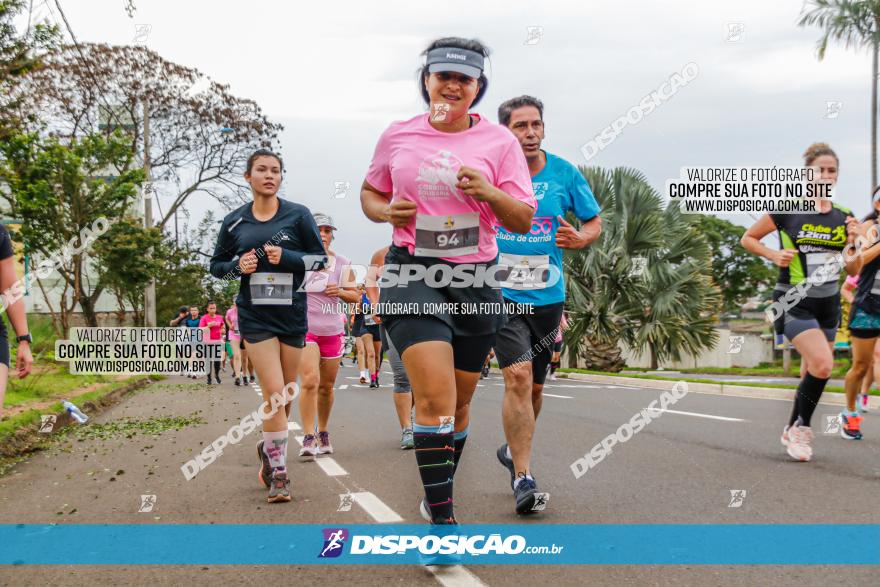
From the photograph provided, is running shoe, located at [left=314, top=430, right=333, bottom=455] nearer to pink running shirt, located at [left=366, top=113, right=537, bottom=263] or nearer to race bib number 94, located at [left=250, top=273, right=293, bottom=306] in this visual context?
race bib number 94, located at [left=250, top=273, right=293, bottom=306]

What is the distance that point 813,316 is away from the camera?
6.34 metres

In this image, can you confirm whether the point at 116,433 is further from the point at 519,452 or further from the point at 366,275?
the point at 519,452

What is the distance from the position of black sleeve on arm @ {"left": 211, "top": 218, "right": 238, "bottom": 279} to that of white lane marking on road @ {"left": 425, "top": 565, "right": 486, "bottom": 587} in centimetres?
294

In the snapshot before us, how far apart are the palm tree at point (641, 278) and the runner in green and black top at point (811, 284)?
14607 millimetres

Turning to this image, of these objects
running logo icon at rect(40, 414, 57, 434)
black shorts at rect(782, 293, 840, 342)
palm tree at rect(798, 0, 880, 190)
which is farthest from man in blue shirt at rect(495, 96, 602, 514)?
palm tree at rect(798, 0, 880, 190)

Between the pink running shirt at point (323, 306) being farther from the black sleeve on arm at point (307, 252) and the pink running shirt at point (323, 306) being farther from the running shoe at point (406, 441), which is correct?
the black sleeve on arm at point (307, 252)

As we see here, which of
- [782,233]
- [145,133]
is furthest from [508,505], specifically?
[145,133]

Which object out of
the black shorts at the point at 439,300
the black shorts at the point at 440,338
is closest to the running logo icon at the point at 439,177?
the black shorts at the point at 439,300

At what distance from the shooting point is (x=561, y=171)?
533 cm

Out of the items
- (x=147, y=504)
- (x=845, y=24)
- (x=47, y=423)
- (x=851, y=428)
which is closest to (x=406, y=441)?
(x=147, y=504)

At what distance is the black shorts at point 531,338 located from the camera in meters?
4.99

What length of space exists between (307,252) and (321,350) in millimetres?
1680

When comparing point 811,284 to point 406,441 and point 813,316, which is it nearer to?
point 813,316

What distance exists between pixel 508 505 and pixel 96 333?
63.1 ft
